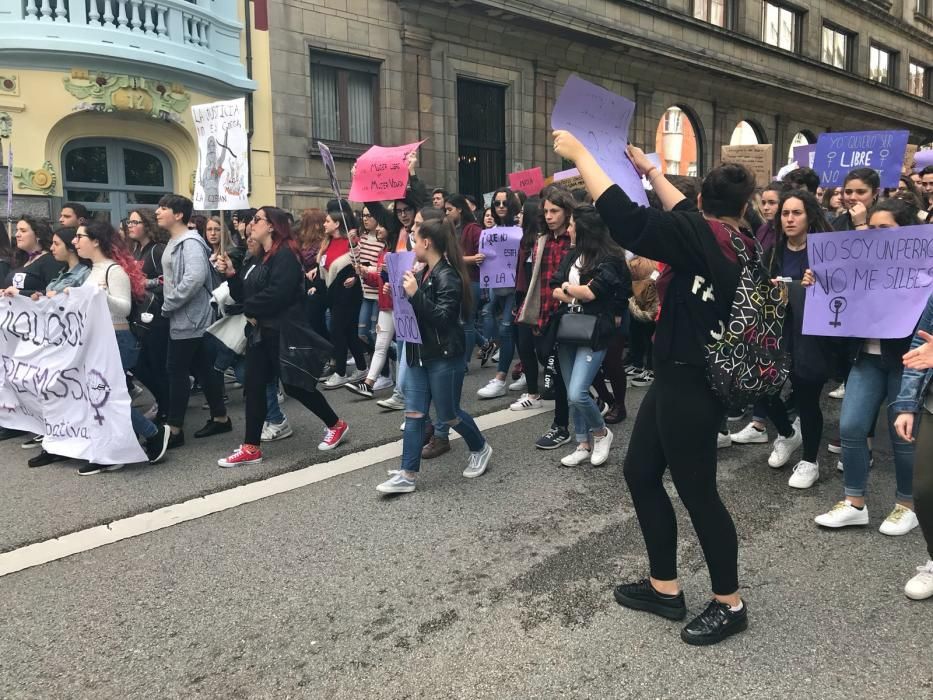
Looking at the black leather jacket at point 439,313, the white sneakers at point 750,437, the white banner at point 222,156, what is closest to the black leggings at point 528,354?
the black leather jacket at point 439,313

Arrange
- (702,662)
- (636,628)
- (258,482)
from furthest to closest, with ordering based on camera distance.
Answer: (258,482), (636,628), (702,662)

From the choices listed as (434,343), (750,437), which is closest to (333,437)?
(434,343)

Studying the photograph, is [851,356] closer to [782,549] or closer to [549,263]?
[782,549]

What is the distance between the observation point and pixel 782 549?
142 inches

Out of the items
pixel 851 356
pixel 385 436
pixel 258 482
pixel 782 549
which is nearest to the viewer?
pixel 782 549

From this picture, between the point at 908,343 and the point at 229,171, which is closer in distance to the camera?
the point at 908,343

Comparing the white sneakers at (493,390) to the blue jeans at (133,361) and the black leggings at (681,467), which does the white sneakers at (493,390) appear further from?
the black leggings at (681,467)

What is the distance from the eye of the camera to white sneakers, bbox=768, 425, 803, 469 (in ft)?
15.9

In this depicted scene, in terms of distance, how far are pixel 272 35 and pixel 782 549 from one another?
42.6 ft

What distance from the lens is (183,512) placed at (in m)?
4.27

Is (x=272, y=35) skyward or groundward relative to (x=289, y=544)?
skyward

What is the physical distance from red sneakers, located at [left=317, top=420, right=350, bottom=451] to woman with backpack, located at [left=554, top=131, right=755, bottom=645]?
9.82 feet

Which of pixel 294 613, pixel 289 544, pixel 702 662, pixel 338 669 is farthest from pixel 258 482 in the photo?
pixel 702 662

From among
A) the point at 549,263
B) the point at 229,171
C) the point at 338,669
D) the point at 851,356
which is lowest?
the point at 338,669
